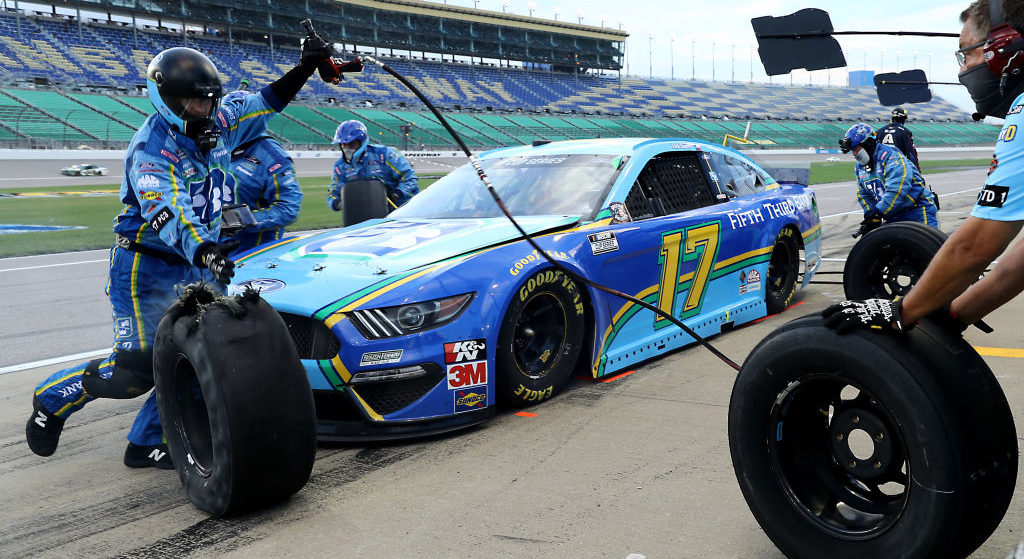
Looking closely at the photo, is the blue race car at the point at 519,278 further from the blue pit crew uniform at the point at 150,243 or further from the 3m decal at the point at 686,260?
the blue pit crew uniform at the point at 150,243

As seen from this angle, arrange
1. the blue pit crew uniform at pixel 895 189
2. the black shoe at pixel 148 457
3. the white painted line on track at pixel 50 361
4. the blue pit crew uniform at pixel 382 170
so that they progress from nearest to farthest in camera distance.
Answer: the black shoe at pixel 148 457
the white painted line on track at pixel 50 361
the blue pit crew uniform at pixel 895 189
the blue pit crew uniform at pixel 382 170

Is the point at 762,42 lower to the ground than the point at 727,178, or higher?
higher

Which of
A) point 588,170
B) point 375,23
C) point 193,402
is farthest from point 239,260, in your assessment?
point 375,23

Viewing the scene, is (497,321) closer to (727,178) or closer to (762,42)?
(762,42)

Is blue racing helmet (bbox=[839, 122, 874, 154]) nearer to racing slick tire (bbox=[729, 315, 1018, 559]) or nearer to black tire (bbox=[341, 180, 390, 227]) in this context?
black tire (bbox=[341, 180, 390, 227])

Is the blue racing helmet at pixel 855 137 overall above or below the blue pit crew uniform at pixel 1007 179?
above

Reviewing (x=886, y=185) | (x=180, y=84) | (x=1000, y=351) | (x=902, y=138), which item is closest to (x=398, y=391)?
(x=180, y=84)

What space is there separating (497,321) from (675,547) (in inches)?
60.6

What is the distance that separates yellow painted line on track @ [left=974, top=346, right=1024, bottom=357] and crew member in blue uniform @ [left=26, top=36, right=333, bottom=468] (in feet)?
14.4

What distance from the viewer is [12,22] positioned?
46.3 m

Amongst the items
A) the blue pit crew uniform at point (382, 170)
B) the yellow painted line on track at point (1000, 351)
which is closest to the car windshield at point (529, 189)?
the blue pit crew uniform at point (382, 170)

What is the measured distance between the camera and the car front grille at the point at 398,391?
3730mm

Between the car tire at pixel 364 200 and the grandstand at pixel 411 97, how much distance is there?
101 ft

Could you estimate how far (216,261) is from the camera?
3406mm
